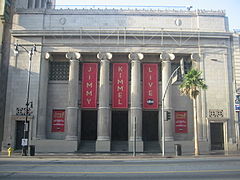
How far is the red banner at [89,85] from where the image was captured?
34844mm

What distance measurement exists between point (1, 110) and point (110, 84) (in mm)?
16178

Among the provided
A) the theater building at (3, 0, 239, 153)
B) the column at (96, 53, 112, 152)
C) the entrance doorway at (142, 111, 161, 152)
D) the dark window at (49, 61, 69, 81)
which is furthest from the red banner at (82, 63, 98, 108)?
the entrance doorway at (142, 111, 161, 152)

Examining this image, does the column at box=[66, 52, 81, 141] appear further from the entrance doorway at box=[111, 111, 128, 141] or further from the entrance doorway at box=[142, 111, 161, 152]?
the entrance doorway at box=[142, 111, 161, 152]

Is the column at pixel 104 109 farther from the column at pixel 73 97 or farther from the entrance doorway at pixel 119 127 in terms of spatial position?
the column at pixel 73 97

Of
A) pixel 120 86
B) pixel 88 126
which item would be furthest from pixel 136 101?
pixel 88 126

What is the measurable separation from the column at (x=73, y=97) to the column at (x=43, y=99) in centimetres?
336

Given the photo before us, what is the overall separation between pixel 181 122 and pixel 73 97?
16.0 meters

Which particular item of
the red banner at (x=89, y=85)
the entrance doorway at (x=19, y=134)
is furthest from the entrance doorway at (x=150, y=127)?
the entrance doorway at (x=19, y=134)

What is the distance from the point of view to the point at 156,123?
121 ft

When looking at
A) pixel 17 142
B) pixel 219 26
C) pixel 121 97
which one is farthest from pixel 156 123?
pixel 17 142

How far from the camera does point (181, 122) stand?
35.0 metres

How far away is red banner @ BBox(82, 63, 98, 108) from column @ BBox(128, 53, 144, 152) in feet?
17.8

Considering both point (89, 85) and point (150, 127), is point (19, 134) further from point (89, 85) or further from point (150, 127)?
point (150, 127)

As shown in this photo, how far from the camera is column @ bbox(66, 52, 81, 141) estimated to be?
3331 cm
